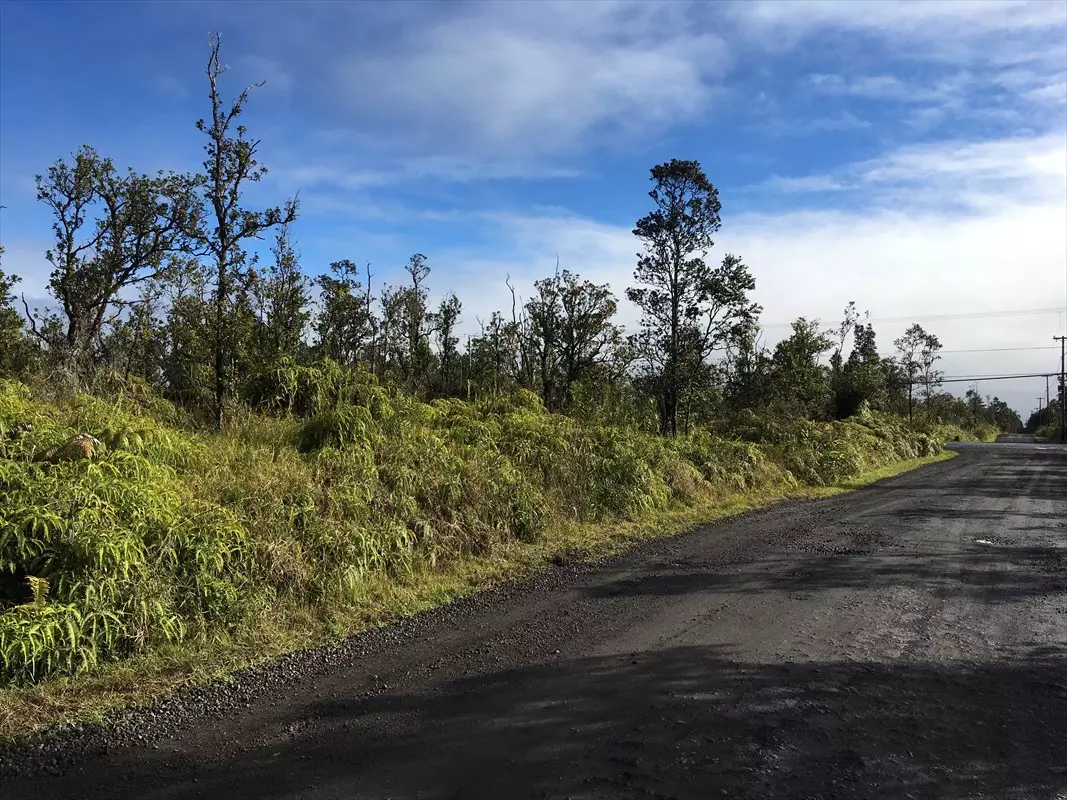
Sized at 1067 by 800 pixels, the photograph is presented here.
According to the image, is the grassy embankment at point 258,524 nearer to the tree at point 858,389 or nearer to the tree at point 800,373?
the tree at point 800,373

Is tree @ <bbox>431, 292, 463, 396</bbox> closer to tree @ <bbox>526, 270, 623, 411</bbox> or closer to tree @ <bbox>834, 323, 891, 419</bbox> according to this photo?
tree @ <bbox>526, 270, 623, 411</bbox>

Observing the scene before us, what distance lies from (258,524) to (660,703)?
357 centimetres

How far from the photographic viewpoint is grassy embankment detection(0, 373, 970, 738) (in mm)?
4117

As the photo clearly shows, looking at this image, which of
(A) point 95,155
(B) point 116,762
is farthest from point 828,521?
(A) point 95,155

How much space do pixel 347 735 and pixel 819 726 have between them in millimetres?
2522

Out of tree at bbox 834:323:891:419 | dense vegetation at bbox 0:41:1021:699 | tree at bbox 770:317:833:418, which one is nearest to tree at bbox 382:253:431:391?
dense vegetation at bbox 0:41:1021:699

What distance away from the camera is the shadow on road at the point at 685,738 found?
2986 millimetres

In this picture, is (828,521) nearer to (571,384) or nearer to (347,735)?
(571,384)

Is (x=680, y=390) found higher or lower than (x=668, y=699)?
higher

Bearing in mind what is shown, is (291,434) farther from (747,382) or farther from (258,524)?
(747,382)

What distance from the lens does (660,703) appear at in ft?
12.5

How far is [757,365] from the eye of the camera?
23.2 metres

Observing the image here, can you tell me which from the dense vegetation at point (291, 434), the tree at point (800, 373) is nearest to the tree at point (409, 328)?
the dense vegetation at point (291, 434)

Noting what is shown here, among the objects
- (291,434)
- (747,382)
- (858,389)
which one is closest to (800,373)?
(747,382)
